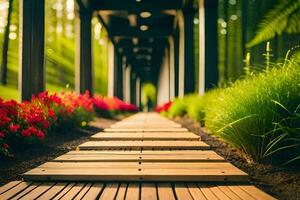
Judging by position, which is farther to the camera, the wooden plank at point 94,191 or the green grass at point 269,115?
the green grass at point 269,115

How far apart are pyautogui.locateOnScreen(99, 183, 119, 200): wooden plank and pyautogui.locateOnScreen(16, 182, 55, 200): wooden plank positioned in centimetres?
35

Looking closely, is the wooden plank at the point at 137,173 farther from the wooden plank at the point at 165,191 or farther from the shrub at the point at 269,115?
the shrub at the point at 269,115

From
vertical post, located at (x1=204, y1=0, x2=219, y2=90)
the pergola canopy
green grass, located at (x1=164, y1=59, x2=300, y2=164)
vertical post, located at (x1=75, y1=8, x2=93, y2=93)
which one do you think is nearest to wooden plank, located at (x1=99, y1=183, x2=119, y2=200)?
green grass, located at (x1=164, y1=59, x2=300, y2=164)

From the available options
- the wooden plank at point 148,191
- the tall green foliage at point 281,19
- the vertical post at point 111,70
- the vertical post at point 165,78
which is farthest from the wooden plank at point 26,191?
the vertical post at point 165,78

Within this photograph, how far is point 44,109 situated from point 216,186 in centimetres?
357

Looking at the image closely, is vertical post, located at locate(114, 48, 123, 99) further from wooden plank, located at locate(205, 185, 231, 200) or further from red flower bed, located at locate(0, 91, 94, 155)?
wooden plank, located at locate(205, 185, 231, 200)

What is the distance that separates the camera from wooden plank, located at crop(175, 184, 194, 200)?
199 cm

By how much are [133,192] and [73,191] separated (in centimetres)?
35

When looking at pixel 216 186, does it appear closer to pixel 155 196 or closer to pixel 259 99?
pixel 155 196

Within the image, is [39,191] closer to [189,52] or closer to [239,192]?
[239,192]

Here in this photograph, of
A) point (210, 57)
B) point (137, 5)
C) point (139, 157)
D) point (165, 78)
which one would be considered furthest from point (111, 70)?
point (139, 157)

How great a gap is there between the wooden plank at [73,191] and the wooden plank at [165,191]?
0.47 meters

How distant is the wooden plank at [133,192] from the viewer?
78.5 inches

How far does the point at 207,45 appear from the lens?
8.58m
